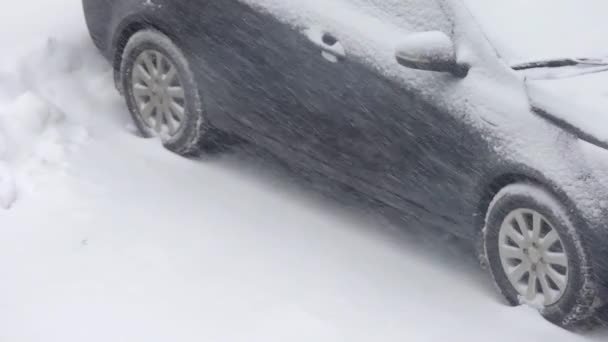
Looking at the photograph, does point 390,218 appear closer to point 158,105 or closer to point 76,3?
point 158,105

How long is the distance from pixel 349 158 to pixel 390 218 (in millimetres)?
613

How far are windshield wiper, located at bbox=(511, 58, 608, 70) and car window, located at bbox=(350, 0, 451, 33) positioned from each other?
1.37 ft

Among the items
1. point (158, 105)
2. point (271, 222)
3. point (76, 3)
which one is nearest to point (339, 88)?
point (271, 222)

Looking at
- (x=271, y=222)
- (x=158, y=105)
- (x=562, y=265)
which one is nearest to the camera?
(x=562, y=265)

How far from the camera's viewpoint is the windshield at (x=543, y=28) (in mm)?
5332

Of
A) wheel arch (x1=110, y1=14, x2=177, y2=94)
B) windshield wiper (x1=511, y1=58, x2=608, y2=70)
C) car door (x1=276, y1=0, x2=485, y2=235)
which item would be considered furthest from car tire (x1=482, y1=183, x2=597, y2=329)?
wheel arch (x1=110, y1=14, x2=177, y2=94)

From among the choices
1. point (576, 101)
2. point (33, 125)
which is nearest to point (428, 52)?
point (576, 101)

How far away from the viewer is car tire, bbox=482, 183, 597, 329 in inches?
199

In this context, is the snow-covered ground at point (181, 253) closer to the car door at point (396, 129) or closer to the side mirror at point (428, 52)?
the car door at point (396, 129)

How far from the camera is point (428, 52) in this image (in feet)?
17.1

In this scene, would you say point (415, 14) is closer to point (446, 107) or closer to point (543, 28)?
point (446, 107)

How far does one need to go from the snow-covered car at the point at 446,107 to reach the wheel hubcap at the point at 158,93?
12cm

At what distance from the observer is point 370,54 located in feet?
18.6

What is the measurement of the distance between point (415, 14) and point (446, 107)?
20.0 inches
